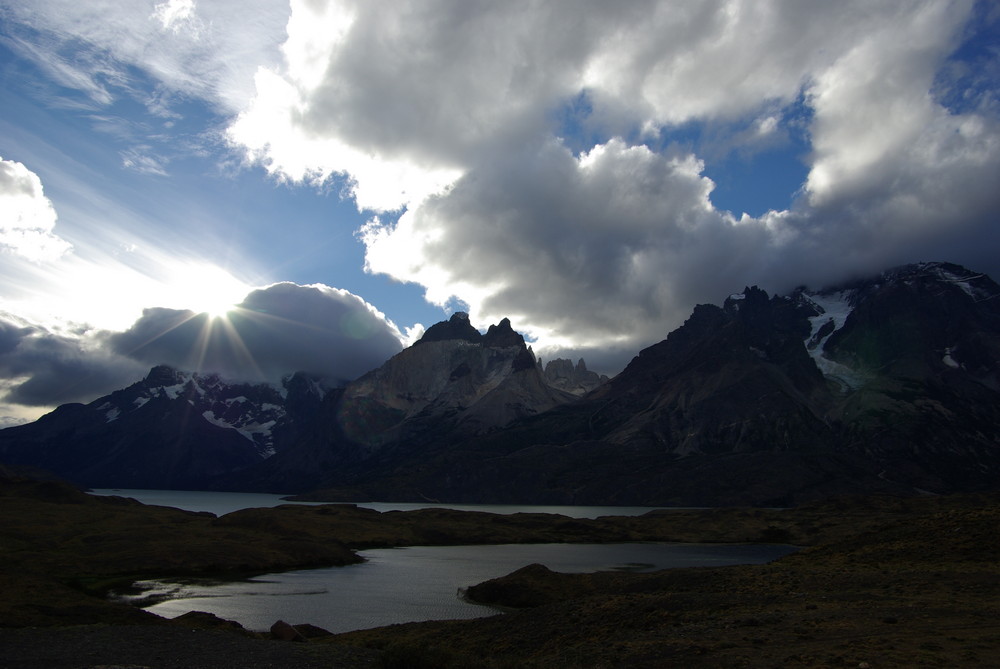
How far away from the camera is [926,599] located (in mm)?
39562

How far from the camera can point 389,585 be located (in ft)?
309

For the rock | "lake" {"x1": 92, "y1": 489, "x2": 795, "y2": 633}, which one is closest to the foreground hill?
the rock

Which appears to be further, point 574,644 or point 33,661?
point 574,644

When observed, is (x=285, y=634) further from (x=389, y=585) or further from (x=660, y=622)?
(x=389, y=585)

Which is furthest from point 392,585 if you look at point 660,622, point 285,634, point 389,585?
point 660,622

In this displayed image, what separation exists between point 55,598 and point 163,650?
2954cm

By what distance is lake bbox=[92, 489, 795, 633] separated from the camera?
71.3 metres

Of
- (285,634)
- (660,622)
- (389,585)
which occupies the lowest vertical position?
(389,585)

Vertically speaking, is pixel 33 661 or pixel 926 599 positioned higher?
pixel 926 599

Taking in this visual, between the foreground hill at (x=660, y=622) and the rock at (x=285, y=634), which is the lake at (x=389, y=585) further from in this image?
the rock at (x=285, y=634)

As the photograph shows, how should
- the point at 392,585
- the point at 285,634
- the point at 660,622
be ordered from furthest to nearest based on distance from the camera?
the point at 392,585
the point at 285,634
the point at 660,622

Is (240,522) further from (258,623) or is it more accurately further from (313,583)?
(258,623)

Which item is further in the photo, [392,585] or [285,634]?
[392,585]

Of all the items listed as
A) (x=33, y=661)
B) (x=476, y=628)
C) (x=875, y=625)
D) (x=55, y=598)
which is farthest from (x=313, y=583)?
(x=875, y=625)
